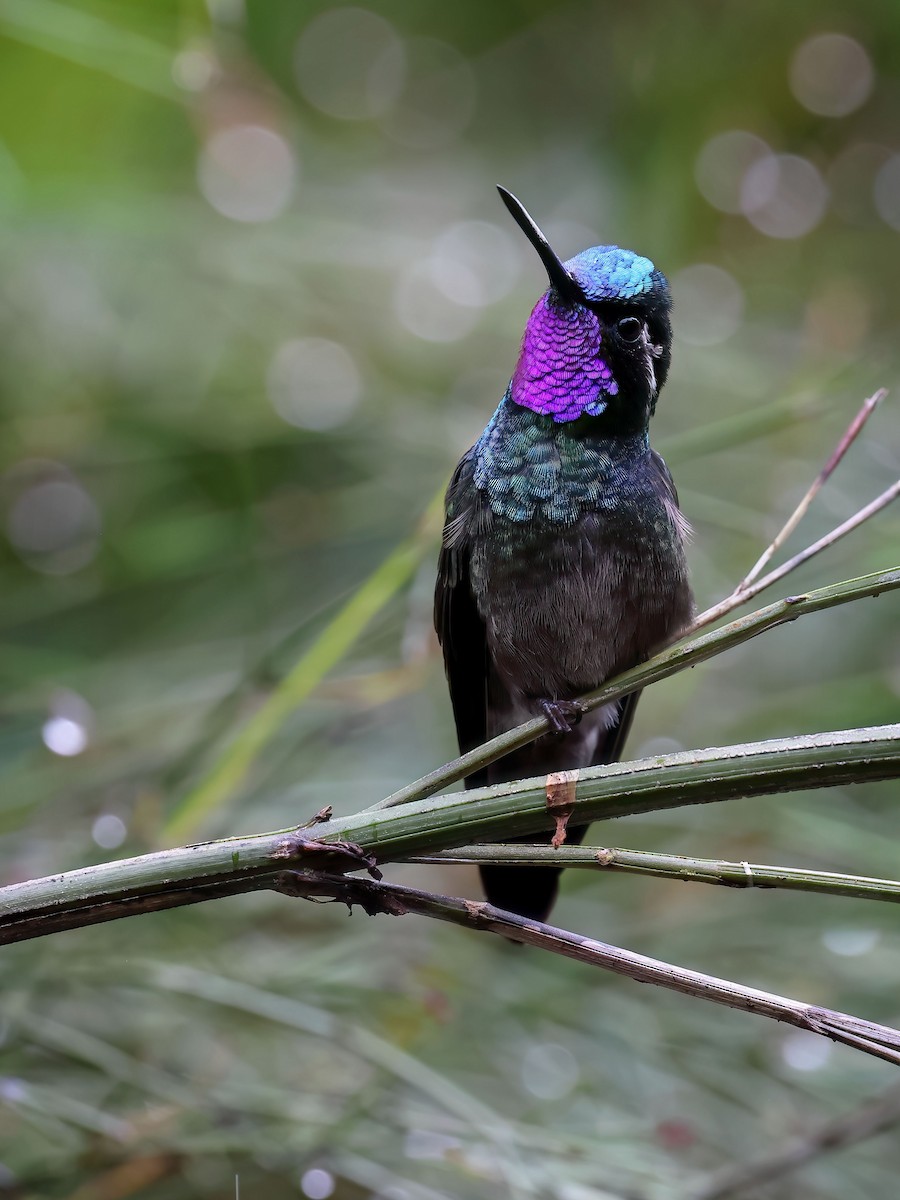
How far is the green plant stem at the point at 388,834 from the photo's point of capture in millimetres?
691

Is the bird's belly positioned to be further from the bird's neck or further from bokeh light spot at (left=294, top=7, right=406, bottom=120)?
bokeh light spot at (left=294, top=7, right=406, bottom=120)

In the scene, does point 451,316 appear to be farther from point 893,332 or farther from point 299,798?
point 299,798

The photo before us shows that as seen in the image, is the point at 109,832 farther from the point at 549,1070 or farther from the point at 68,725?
the point at 549,1070

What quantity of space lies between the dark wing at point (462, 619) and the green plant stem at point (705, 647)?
58cm

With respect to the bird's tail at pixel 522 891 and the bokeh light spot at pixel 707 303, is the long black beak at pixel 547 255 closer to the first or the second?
the bird's tail at pixel 522 891

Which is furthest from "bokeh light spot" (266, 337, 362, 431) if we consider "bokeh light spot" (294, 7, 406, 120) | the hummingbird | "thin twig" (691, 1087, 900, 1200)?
"thin twig" (691, 1087, 900, 1200)

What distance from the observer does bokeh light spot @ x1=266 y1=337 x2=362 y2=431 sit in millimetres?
2414

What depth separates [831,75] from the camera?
113 inches

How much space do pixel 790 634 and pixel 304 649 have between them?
1.47m

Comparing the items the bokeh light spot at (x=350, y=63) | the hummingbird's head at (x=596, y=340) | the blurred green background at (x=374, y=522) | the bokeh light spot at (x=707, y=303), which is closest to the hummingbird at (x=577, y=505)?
the hummingbird's head at (x=596, y=340)

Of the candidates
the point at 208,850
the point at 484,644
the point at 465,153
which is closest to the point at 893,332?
the point at 465,153

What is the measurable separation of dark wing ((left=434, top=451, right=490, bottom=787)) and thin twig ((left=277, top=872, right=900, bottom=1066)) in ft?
2.22

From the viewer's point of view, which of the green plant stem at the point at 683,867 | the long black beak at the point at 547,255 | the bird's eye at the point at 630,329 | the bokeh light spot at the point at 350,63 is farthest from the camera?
the bokeh light spot at the point at 350,63

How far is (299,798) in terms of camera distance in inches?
71.9
